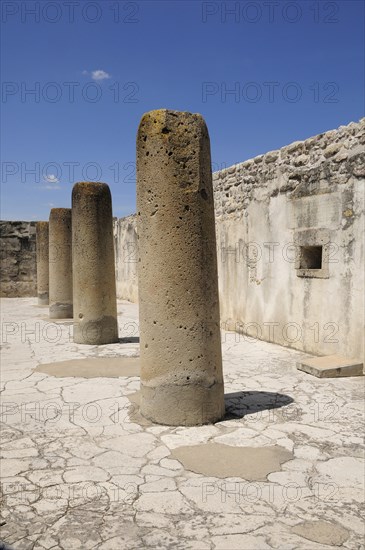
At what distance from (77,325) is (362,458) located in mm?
5569

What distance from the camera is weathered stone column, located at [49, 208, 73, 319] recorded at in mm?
11398

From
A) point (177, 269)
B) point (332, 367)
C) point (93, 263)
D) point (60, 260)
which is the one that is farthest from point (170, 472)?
point (60, 260)

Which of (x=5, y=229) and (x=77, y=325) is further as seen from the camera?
(x=5, y=229)

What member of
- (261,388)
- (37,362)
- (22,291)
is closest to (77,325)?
(37,362)

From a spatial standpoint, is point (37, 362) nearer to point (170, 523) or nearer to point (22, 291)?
point (170, 523)

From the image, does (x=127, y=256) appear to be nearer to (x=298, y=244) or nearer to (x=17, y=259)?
(x=17, y=259)

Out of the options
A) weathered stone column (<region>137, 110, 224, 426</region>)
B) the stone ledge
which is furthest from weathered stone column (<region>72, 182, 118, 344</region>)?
weathered stone column (<region>137, 110, 224, 426</region>)

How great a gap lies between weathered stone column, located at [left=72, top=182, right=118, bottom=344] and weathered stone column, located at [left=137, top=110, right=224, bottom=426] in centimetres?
374

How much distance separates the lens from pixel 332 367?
19.1 feet

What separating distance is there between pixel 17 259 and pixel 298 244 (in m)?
14.0

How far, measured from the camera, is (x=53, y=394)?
5180 mm

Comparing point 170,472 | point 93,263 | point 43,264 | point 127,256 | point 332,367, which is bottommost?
point 170,472

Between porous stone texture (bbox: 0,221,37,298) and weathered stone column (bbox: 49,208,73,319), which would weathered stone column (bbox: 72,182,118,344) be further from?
porous stone texture (bbox: 0,221,37,298)

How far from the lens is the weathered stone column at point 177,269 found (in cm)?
409
